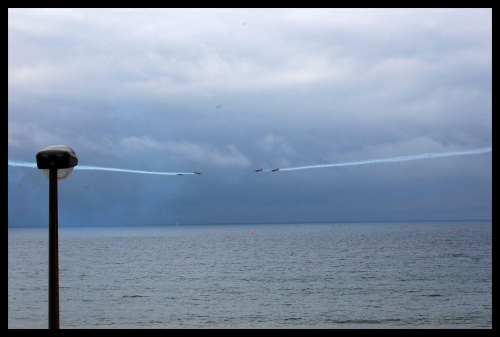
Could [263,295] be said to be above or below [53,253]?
below

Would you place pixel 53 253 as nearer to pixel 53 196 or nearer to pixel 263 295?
pixel 53 196

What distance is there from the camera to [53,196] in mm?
12680

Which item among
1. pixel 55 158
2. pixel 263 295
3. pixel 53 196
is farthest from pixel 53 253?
pixel 263 295

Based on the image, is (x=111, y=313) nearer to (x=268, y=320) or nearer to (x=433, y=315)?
(x=268, y=320)

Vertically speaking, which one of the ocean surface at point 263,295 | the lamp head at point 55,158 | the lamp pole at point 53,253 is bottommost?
the ocean surface at point 263,295

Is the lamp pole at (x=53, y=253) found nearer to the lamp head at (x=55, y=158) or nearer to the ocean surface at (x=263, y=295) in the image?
the lamp head at (x=55, y=158)

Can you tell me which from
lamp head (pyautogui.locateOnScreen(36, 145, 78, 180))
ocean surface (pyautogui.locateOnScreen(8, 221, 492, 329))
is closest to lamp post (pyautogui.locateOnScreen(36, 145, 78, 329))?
lamp head (pyautogui.locateOnScreen(36, 145, 78, 180))

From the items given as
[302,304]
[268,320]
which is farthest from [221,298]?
[268,320]

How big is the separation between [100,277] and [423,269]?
46.3 m

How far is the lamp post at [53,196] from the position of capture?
12.4 m

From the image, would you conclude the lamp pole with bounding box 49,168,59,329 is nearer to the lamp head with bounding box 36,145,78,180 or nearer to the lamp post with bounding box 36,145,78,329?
the lamp post with bounding box 36,145,78,329

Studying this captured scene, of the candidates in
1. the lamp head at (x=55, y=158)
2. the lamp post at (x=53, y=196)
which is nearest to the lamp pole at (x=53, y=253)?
the lamp post at (x=53, y=196)
